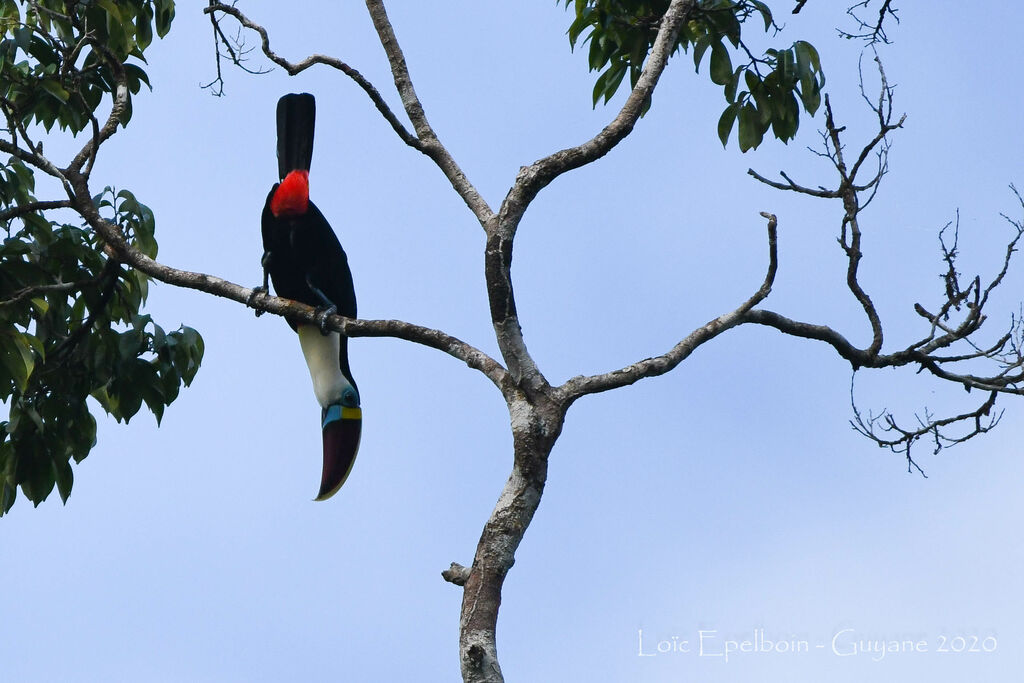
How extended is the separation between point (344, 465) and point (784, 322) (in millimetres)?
1963

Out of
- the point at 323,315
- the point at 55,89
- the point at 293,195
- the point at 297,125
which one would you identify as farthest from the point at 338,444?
the point at 55,89

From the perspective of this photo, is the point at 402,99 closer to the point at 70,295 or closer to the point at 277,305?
the point at 277,305

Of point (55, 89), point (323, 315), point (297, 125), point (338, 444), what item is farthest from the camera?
point (55, 89)

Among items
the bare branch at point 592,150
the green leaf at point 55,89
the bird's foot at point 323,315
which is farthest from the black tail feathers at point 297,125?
the bare branch at point 592,150

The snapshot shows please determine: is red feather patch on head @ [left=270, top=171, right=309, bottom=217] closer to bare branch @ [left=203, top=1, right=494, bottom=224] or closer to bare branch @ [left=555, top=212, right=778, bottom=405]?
bare branch @ [left=203, top=1, right=494, bottom=224]

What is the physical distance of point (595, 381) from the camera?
12.1 feet

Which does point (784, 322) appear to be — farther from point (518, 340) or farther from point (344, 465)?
point (344, 465)

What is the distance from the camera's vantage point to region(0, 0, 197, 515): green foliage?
17.3 feet

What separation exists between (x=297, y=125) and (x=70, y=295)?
154 centimetres

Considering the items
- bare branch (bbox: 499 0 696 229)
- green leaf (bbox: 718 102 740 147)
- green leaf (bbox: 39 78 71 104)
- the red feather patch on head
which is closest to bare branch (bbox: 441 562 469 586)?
bare branch (bbox: 499 0 696 229)

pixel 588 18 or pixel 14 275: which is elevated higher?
pixel 588 18

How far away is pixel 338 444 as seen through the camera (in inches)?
191

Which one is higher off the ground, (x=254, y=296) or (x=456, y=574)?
(x=254, y=296)

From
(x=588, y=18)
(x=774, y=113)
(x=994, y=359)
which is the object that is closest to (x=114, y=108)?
(x=588, y=18)
